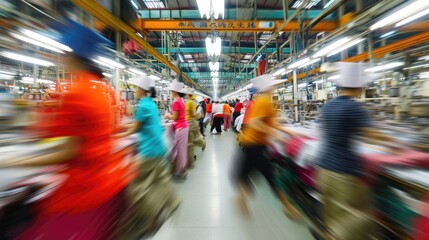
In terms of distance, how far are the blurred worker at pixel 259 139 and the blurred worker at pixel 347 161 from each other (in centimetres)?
80

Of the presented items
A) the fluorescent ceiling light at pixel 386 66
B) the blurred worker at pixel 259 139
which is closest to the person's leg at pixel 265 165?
the blurred worker at pixel 259 139

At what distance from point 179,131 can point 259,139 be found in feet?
5.70

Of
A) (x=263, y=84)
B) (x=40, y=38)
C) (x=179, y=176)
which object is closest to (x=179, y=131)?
(x=179, y=176)

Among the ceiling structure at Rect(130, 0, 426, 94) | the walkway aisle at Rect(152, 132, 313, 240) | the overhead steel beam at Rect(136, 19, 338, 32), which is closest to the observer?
the walkway aisle at Rect(152, 132, 313, 240)

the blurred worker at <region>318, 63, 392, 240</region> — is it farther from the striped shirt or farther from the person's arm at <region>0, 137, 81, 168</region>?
the person's arm at <region>0, 137, 81, 168</region>

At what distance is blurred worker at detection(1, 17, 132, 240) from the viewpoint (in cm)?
126

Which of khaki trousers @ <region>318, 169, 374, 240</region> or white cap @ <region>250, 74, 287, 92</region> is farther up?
white cap @ <region>250, 74, 287, 92</region>

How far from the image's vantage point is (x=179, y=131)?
12.9 ft

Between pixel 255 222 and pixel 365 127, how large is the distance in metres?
1.56

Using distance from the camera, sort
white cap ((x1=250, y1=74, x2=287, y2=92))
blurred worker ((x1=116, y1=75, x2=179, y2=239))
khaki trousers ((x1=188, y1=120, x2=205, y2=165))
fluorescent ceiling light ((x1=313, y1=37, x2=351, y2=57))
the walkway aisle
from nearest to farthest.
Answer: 1. blurred worker ((x1=116, y1=75, x2=179, y2=239))
2. the walkway aisle
3. white cap ((x1=250, y1=74, x2=287, y2=92))
4. fluorescent ceiling light ((x1=313, y1=37, x2=351, y2=57))
5. khaki trousers ((x1=188, y1=120, x2=205, y2=165))

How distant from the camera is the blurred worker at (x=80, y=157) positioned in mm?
1257

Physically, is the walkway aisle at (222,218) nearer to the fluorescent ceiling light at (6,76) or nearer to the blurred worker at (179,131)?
the blurred worker at (179,131)

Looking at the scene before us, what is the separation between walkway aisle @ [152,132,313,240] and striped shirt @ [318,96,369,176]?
39.6 inches

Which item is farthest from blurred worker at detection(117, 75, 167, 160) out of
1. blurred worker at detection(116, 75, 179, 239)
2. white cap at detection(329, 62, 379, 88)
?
white cap at detection(329, 62, 379, 88)
